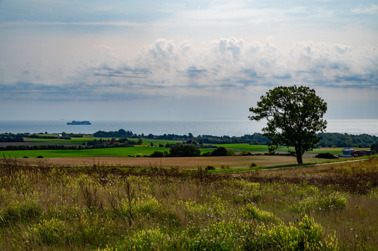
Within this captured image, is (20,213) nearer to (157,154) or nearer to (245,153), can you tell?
(157,154)

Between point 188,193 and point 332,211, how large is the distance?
4.52 metres

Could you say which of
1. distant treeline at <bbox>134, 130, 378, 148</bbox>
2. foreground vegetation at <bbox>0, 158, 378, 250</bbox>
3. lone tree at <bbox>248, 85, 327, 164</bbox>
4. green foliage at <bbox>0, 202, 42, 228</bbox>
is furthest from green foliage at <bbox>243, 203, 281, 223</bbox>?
distant treeline at <bbox>134, 130, 378, 148</bbox>

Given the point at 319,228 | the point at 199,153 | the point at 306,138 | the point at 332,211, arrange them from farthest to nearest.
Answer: the point at 199,153, the point at 306,138, the point at 332,211, the point at 319,228

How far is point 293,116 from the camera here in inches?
1912

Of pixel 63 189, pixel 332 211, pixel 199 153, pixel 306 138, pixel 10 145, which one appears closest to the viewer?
pixel 332 211

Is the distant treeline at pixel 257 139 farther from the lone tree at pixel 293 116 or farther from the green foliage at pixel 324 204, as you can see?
the green foliage at pixel 324 204

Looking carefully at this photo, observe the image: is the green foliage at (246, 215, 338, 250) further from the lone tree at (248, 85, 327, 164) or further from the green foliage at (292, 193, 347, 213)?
the lone tree at (248, 85, 327, 164)

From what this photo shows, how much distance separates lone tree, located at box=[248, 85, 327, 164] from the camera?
48.2m

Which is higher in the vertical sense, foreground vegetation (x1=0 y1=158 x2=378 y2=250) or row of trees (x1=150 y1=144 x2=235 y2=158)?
foreground vegetation (x1=0 y1=158 x2=378 y2=250)

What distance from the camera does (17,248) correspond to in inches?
244

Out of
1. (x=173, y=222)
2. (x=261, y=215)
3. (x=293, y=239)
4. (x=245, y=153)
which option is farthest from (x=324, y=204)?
(x=245, y=153)

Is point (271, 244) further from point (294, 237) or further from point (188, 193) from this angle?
point (188, 193)

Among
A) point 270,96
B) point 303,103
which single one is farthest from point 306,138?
point 270,96

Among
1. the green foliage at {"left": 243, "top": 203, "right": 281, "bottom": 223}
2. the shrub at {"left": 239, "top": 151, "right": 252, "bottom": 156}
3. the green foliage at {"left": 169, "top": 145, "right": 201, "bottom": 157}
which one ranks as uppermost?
the green foliage at {"left": 243, "top": 203, "right": 281, "bottom": 223}
